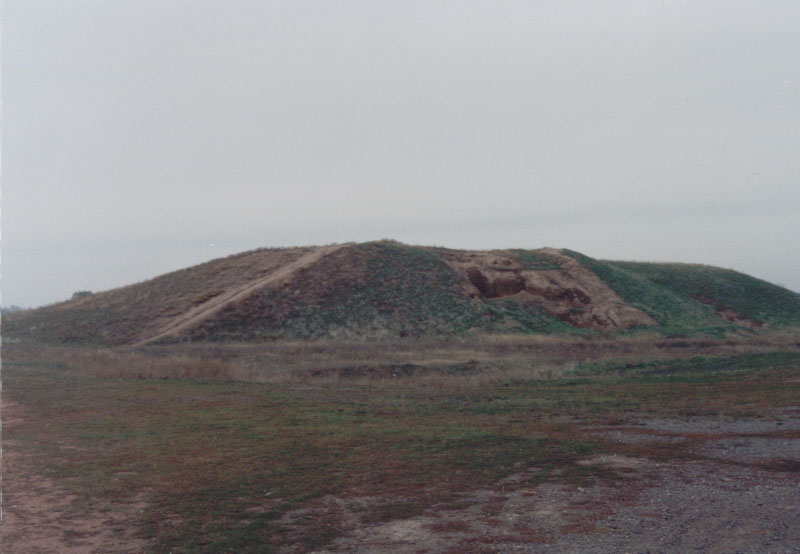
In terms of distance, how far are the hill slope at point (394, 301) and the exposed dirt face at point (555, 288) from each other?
0.35 feet

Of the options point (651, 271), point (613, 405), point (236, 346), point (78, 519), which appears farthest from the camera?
point (651, 271)

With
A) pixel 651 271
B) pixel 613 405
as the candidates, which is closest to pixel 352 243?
pixel 651 271

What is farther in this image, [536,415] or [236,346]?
[236,346]

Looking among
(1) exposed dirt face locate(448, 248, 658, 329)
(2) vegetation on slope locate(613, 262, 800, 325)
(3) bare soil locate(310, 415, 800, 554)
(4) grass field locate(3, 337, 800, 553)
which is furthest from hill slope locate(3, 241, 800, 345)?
(3) bare soil locate(310, 415, 800, 554)

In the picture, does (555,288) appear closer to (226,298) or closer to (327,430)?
(226,298)

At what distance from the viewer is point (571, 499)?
8.65 metres

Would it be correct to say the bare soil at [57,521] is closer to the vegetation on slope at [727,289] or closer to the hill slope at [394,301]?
the hill slope at [394,301]

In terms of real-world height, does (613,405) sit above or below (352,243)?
below

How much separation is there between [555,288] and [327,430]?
41.6 meters

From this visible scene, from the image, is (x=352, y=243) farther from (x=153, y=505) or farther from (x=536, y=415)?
(x=153, y=505)

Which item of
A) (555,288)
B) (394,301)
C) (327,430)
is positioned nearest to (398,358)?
(327,430)

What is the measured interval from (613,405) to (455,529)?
36.2 feet

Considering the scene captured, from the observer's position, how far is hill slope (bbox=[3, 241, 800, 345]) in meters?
45.6

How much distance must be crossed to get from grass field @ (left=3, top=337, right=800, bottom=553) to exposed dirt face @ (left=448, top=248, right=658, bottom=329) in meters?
18.8
